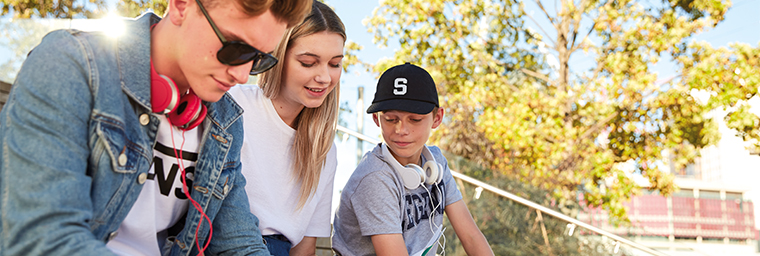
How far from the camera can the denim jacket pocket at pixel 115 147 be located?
1087 mm

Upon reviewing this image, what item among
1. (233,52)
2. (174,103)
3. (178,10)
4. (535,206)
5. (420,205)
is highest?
(178,10)

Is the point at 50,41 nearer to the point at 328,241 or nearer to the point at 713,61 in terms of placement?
the point at 328,241

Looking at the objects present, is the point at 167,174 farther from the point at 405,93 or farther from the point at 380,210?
the point at 405,93

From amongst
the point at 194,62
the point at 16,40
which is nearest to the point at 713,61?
the point at 194,62

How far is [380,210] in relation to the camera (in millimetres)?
2166

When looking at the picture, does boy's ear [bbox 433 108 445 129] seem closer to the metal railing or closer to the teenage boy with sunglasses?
the teenage boy with sunglasses

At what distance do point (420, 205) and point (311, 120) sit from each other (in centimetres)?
66

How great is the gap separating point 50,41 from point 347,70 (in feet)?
25.8

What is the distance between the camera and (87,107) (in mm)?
1059

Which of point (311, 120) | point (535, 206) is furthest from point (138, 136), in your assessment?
point (535, 206)

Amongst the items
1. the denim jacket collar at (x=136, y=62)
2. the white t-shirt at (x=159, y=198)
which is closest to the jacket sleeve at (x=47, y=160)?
the denim jacket collar at (x=136, y=62)

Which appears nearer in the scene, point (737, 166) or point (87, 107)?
point (87, 107)

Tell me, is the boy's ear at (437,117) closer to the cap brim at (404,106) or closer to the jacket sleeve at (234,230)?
the cap brim at (404,106)

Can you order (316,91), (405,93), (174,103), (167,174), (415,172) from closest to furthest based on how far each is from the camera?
(174,103), (167,174), (316,91), (415,172), (405,93)
